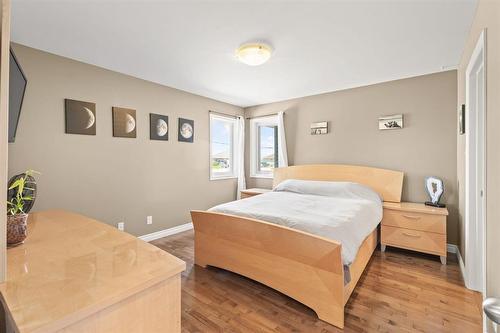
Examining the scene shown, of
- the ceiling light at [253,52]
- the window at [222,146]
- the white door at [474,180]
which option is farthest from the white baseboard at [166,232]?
the white door at [474,180]

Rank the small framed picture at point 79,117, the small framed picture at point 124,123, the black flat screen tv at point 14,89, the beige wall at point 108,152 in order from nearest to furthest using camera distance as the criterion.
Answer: the black flat screen tv at point 14,89 < the beige wall at point 108,152 < the small framed picture at point 79,117 < the small framed picture at point 124,123

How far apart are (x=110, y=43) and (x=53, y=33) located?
1.46 ft

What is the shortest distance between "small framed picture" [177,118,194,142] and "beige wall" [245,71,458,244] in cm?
186

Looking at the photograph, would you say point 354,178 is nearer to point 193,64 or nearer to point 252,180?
point 252,180

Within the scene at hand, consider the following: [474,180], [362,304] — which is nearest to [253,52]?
[474,180]

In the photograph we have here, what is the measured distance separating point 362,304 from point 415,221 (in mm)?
1453

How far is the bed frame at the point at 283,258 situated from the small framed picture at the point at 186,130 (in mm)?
1673

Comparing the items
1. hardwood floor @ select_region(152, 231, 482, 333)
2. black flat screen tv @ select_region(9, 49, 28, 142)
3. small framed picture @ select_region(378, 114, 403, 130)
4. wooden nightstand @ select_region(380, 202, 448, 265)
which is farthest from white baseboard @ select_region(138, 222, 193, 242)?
small framed picture @ select_region(378, 114, 403, 130)

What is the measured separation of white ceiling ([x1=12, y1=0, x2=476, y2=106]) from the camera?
1775 millimetres

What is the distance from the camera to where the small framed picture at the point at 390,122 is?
329 cm

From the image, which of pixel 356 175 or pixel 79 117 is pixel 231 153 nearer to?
pixel 356 175

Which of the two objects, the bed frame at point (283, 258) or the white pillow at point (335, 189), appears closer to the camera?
the bed frame at point (283, 258)

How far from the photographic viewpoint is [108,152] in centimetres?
293

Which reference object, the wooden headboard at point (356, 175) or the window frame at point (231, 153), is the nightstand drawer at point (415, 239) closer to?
the wooden headboard at point (356, 175)
